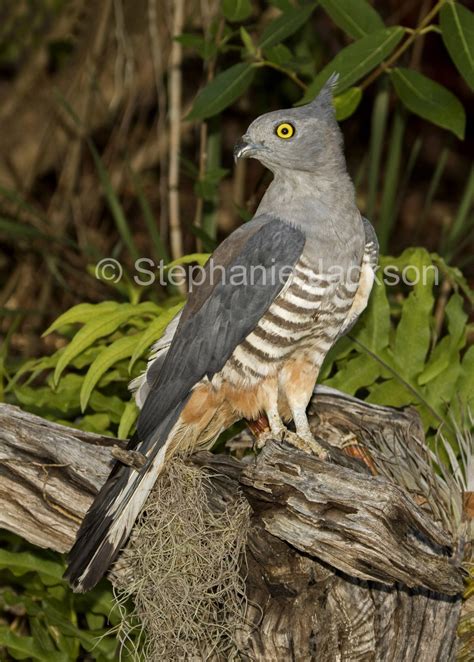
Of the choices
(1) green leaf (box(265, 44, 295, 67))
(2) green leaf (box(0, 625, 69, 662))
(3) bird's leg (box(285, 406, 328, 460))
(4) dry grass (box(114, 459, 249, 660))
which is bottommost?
(2) green leaf (box(0, 625, 69, 662))

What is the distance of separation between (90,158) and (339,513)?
5.20m

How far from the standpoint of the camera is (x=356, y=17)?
12.6 ft

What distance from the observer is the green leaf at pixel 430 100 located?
380 cm

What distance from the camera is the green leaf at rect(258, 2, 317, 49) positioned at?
13.0 ft

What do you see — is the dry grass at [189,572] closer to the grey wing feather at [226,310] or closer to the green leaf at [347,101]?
the grey wing feather at [226,310]

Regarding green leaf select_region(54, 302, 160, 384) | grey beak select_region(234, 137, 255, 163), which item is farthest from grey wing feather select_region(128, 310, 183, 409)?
grey beak select_region(234, 137, 255, 163)

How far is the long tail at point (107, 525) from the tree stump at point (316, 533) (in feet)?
0.51

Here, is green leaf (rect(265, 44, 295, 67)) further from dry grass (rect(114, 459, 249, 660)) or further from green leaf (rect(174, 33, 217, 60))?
dry grass (rect(114, 459, 249, 660))

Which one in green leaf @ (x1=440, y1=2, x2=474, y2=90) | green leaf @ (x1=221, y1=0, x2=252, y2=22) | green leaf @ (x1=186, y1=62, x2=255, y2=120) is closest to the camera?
green leaf @ (x1=440, y1=2, x2=474, y2=90)

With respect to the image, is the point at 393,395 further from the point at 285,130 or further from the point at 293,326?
the point at 285,130

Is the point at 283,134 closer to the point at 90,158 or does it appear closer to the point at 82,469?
the point at 82,469

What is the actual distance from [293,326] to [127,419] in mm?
931

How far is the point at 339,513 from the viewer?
105 inches

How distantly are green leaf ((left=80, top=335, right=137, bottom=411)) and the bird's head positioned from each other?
94 centimetres
